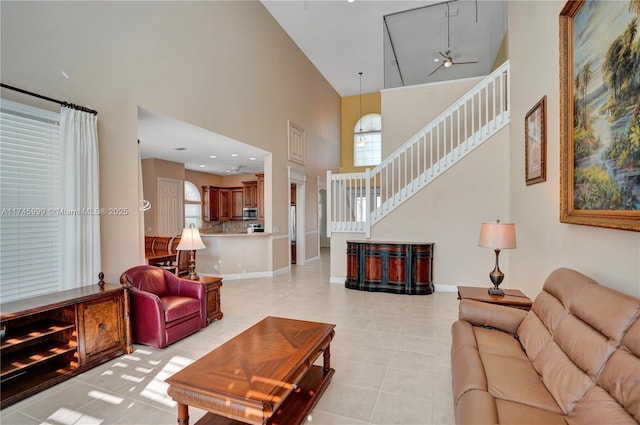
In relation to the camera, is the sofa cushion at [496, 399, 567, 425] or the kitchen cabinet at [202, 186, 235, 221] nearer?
the sofa cushion at [496, 399, 567, 425]

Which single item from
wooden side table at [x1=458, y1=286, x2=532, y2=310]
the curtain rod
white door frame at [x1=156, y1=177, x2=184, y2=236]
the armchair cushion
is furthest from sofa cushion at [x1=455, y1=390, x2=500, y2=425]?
white door frame at [x1=156, y1=177, x2=184, y2=236]

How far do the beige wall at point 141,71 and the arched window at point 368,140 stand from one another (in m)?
4.85

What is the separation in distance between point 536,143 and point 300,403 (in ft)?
11.5

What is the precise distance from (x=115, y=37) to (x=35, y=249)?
2.56 m

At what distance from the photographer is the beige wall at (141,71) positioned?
294cm

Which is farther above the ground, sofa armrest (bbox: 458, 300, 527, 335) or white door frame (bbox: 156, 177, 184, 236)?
white door frame (bbox: 156, 177, 184, 236)

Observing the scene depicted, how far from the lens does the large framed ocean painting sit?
5.44ft

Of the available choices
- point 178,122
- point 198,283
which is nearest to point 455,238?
point 198,283

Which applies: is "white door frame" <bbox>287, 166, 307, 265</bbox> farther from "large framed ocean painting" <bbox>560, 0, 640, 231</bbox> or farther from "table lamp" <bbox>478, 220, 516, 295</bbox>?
"large framed ocean painting" <bbox>560, 0, 640, 231</bbox>

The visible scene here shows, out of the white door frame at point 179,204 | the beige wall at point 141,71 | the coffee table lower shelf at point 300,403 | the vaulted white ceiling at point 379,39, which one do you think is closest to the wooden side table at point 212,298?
the beige wall at point 141,71

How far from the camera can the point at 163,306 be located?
10.8 feet

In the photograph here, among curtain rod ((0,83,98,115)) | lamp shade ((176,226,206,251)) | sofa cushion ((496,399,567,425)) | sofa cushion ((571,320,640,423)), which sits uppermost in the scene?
curtain rod ((0,83,98,115))

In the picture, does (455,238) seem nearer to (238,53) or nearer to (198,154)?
(238,53)

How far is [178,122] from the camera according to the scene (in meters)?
4.57
